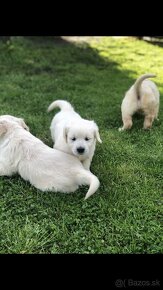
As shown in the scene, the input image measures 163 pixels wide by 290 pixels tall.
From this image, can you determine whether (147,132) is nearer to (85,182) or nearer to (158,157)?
(158,157)

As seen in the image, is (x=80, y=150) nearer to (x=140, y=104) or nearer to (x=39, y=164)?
(x=39, y=164)

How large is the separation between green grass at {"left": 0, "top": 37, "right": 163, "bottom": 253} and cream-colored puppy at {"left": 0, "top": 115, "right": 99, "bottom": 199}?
0.11 m

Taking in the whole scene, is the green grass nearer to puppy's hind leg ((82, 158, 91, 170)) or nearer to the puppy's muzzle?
puppy's hind leg ((82, 158, 91, 170))

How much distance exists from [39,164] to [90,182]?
0.58m

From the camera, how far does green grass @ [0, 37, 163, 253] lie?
367 centimetres

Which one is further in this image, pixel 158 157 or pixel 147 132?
pixel 147 132

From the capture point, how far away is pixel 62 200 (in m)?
4.17

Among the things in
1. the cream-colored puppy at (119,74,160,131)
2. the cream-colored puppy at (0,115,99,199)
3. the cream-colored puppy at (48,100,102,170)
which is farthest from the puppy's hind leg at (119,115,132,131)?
the cream-colored puppy at (0,115,99,199)
